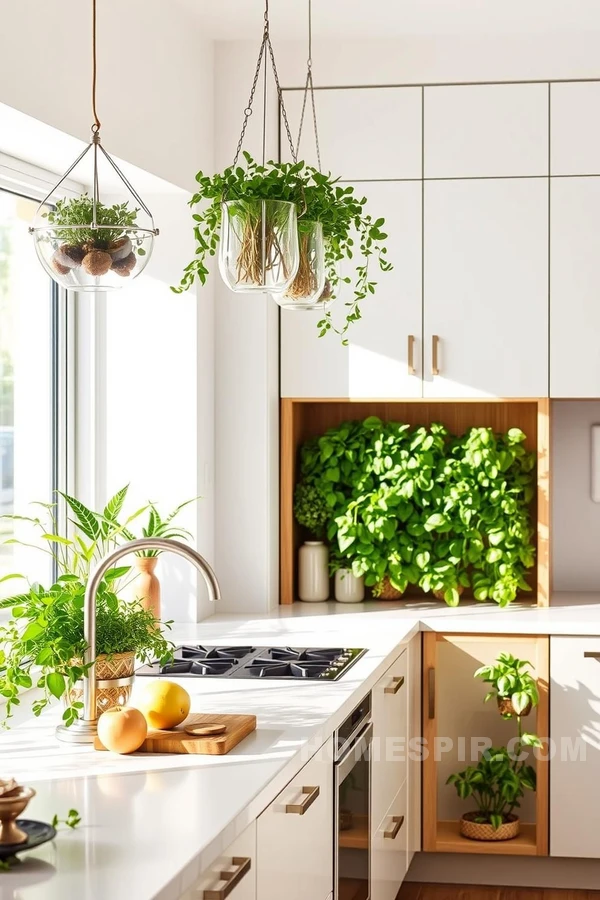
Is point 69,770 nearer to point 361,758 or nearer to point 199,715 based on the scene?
point 199,715

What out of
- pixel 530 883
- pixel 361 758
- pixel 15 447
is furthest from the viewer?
pixel 530 883

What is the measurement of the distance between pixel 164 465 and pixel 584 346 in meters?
1.45

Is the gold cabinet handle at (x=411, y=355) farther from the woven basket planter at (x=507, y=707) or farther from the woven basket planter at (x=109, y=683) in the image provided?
the woven basket planter at (x=109, y=683)

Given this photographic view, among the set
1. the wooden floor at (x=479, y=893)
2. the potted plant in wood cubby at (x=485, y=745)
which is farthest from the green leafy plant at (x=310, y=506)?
the wooden floor at (x=479, y=893)

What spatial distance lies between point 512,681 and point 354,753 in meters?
1.02

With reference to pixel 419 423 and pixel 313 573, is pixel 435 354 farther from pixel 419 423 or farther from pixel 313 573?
pixel 313 573

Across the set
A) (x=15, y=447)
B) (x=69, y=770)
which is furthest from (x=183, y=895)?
(x=15, y=447)

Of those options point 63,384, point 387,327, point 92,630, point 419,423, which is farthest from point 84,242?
point 419,423

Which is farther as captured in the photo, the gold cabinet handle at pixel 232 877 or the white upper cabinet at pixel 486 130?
the white upper cabinet at pixel 486 130

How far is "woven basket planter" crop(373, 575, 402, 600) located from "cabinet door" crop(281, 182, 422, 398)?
689mm

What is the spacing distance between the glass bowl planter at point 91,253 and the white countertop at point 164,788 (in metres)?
0.90

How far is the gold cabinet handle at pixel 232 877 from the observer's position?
170 cm

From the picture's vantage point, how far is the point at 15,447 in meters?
3.18

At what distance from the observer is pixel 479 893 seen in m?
3.77
